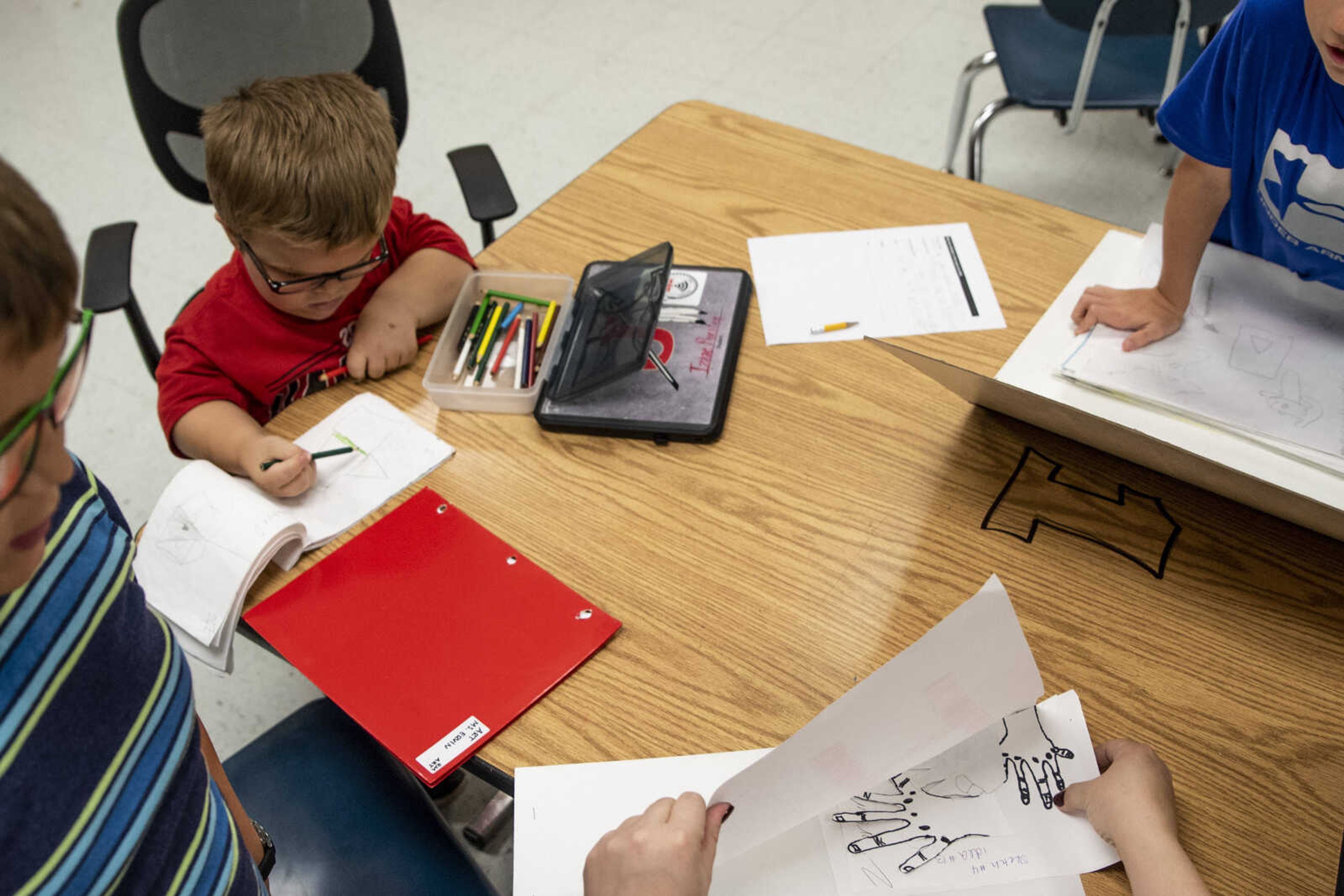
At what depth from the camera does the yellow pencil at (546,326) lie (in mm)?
1097

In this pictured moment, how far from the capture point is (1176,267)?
1.01m

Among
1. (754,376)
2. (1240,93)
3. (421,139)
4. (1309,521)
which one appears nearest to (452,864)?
(754,376)

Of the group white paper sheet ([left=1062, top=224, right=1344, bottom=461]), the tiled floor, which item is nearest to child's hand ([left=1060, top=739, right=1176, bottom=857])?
white paper sheet ([left=1062, top=224, right=1344, bottom=461])

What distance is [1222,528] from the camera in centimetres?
90

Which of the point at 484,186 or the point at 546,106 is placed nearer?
the point at 484,186

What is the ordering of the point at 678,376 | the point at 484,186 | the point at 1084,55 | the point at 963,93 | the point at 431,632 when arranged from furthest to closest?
1. the point at 963,93
2. the point at 1084,55
3. the point at 484,186
4. the point at 678,376
5. the point at 431,632

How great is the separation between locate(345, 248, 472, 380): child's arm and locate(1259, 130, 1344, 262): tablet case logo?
3.13 ft

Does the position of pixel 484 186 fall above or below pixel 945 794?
above

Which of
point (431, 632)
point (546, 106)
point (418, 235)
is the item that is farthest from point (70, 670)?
point (546, 106)

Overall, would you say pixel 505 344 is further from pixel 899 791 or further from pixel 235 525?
pixel 899 791

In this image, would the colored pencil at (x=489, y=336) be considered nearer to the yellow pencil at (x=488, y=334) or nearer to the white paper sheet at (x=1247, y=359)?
the yellow pencil at (x=488, y=334)

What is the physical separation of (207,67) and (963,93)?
152 cm

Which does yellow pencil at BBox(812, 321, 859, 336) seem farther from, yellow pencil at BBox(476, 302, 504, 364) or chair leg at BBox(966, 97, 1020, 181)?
chair leg at BBox(966, 97, 1020, 181)

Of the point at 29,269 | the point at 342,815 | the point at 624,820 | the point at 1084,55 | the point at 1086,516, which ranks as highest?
the point at 29,269
